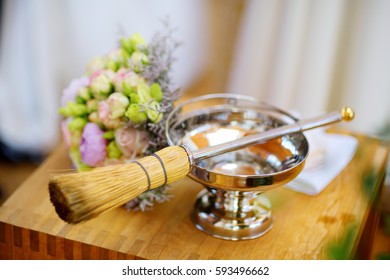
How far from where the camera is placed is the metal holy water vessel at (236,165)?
0.75m

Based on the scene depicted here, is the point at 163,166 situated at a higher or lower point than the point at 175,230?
higher

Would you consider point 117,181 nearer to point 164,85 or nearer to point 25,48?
point 164,85

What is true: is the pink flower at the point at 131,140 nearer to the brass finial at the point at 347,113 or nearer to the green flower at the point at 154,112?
the green flower at the point at 154,112

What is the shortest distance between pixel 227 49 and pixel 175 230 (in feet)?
3.21

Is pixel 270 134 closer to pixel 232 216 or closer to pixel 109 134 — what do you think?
pixel 232 216

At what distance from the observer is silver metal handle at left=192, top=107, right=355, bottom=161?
2.43 ft

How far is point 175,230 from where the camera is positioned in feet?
2.65

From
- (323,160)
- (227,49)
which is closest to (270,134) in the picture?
(323,160)

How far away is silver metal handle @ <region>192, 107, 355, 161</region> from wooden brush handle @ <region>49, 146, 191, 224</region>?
0.14 ft

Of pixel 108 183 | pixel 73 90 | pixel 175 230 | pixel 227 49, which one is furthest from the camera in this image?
pixel 227 49

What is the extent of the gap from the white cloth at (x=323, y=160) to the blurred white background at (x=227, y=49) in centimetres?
33

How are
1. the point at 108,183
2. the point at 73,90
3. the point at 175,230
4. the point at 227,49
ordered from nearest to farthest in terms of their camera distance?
1. the point at 108,183
2. the point at 175,230
3. the point at 73,90
4. the point at 227,49
